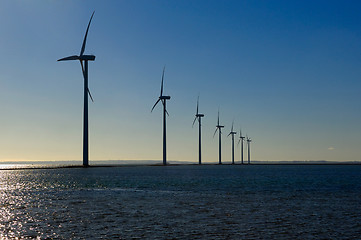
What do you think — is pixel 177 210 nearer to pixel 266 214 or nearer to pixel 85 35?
pixel 266 214

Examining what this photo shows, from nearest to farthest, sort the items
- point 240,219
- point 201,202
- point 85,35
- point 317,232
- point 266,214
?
point 317,232, point 240,219, point 266,214, point 201,202, point 85,35

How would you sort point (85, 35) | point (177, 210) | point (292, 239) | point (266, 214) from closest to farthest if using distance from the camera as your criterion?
1. point (292, 239)
2. point (266, 214)
3. point (177, 210)
4. point (85, 35)

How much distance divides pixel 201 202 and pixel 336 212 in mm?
14799

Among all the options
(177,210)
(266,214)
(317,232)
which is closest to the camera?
(317,232)

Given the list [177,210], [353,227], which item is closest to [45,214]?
[177,210]

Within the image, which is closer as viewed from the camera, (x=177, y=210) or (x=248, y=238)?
(x=248, y=238)

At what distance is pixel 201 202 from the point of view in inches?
1896

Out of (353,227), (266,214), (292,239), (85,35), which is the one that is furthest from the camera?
(85,35)

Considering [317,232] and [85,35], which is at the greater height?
[85,35]

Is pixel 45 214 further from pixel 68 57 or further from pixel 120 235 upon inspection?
pixel 68 57

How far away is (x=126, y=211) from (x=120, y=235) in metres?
12.6

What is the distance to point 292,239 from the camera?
2611 cm

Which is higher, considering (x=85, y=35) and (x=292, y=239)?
(x=85, y=35)

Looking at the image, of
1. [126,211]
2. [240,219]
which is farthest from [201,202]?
[240,219]
